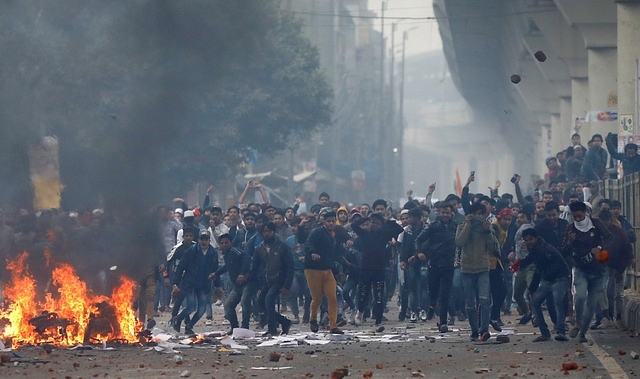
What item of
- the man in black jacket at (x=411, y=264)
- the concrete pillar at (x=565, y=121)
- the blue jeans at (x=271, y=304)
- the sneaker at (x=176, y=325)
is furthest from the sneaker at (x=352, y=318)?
the concrete pillar at (x=565, y=121)

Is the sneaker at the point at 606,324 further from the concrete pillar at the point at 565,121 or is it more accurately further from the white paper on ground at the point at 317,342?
the concrete pillar at the point at 565,121

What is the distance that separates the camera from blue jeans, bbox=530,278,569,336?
1243 cm

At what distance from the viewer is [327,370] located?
10070 mm

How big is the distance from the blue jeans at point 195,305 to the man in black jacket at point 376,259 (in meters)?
2.18

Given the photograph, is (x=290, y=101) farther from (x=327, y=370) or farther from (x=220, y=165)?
(x=327, y=370)

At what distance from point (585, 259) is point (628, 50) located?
32.5 ft

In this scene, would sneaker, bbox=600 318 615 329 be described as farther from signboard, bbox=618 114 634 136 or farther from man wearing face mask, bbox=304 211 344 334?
signboard, bbox=618 114 634 136

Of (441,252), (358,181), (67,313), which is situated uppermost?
(358,181)

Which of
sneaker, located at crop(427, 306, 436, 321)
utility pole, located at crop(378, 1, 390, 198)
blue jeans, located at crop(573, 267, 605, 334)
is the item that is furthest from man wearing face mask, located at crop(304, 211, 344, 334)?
utility pole, located at crop(378, 1, 390, 198)

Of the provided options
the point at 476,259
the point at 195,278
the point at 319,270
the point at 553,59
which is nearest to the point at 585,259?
the point at 476,259

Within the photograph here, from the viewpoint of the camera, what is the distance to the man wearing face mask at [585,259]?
40.2 feet

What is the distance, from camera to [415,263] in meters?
16.5

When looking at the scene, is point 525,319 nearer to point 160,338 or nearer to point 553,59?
point 160,338

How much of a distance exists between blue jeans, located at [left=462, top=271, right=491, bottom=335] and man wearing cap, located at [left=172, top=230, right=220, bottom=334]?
3211 mm
